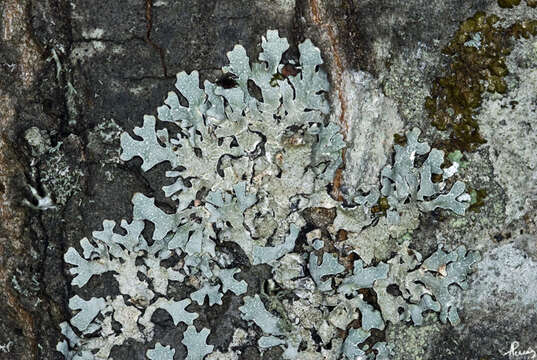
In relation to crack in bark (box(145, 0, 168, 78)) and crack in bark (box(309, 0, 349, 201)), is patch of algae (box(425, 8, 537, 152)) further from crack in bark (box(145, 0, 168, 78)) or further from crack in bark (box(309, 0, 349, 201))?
crack in bark (box(145, 0, 168, 78))

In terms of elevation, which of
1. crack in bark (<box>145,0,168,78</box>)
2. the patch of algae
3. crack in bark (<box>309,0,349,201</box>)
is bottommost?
the patch of algae

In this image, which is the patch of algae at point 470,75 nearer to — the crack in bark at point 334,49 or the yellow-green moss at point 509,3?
the yellow-green moss at point 509,3

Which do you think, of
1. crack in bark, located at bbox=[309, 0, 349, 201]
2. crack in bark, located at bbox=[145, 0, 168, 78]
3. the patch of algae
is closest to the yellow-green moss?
the patch of algae

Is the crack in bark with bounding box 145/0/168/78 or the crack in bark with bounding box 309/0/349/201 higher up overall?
the crack in bark with bounding box 145/0/168/78

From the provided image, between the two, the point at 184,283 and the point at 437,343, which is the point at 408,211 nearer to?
the point at 437,343

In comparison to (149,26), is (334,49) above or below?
below

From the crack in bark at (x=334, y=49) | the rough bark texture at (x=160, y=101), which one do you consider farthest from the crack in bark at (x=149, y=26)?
the crack in bark at (x=334, y=49)


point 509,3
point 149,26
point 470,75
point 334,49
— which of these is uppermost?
point 149,26

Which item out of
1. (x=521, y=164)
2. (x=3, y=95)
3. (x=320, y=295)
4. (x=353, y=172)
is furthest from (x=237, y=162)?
(x=521, y=164)

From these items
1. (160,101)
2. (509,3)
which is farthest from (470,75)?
(160,101)

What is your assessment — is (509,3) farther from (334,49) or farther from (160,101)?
(160,101)

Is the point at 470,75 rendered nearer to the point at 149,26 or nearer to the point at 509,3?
the point at 509,3
